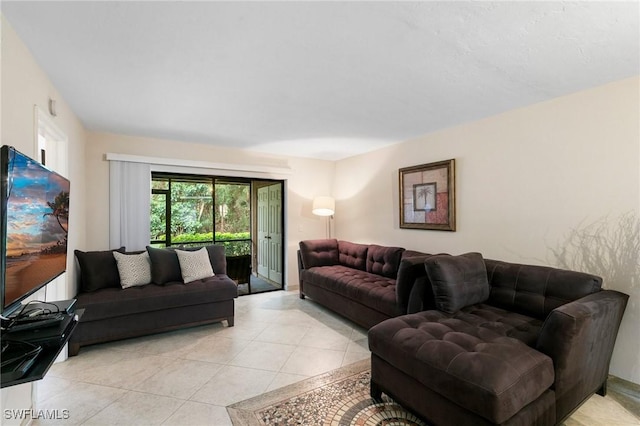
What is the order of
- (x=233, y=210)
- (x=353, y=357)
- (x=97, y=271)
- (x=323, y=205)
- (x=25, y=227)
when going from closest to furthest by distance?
1. (x=25, y=227)
2. (x=353, y=357)
3. (x=97, y=271)
4. (x=323, y=205)
5. (x=233, y=210)

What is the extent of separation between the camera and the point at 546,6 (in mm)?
1492

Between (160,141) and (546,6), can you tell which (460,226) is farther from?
(160,141)

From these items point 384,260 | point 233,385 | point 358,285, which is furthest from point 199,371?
point 384,260

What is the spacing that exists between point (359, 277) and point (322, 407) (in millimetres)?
1881

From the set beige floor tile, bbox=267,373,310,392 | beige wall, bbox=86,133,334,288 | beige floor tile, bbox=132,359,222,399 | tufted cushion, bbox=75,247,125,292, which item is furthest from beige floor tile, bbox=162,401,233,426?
beige wall, bbox=86,133,334,288

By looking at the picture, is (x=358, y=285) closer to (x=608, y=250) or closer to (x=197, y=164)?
(x=608, y=250)

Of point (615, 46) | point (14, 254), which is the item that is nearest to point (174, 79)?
point (14, 254)

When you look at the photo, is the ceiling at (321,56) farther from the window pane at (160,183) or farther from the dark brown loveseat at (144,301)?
the dark brown loveseat at (144,301)

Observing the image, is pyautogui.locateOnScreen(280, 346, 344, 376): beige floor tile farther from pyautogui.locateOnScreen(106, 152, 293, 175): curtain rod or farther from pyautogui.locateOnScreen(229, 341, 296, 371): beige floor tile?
pyautogui.locateOnScreen(106, 152, 293, 175): curtain rod

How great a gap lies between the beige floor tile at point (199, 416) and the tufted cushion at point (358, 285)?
Result: 1711mm

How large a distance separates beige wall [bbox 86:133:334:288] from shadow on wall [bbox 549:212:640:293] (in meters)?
3.64

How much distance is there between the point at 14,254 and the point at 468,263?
3003 millimetres

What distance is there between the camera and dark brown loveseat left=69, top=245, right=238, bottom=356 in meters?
2.90

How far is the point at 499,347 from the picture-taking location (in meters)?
1.72
